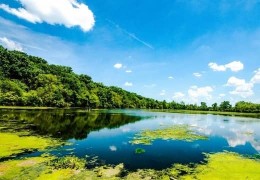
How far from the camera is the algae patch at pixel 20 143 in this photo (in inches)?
657

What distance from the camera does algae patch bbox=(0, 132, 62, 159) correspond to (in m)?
16.7

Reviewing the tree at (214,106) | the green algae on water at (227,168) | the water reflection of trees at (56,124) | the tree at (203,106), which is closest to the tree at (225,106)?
the tree at (214,106)

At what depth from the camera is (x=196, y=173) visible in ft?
45.2

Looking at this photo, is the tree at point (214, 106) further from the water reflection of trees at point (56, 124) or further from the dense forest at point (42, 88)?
the water reflection of trees at point (56, 124)

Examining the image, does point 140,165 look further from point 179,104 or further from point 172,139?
point 179,104

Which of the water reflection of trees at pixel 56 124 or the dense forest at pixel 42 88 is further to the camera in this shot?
the dense forest at pixel 42 88

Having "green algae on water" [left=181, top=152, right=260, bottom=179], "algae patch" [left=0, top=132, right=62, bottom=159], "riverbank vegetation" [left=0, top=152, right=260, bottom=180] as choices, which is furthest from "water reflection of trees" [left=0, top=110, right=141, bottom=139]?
"green algae on water" [left=181, top=152, right=260, bottom=179]

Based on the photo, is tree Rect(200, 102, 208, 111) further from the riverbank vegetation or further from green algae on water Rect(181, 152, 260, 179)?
the riverbank vegetation

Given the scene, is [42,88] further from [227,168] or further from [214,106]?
[214,106]

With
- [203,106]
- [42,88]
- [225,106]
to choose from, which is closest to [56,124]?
[42,88]

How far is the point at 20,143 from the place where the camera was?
1911 centimetres

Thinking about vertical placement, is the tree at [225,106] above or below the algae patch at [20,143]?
above

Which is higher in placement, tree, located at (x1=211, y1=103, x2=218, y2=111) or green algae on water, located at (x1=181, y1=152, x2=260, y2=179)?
tree, located at (x1=211, y1=103, x2=218, y2=111)

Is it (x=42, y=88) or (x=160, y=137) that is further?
(x=42, y=88)
